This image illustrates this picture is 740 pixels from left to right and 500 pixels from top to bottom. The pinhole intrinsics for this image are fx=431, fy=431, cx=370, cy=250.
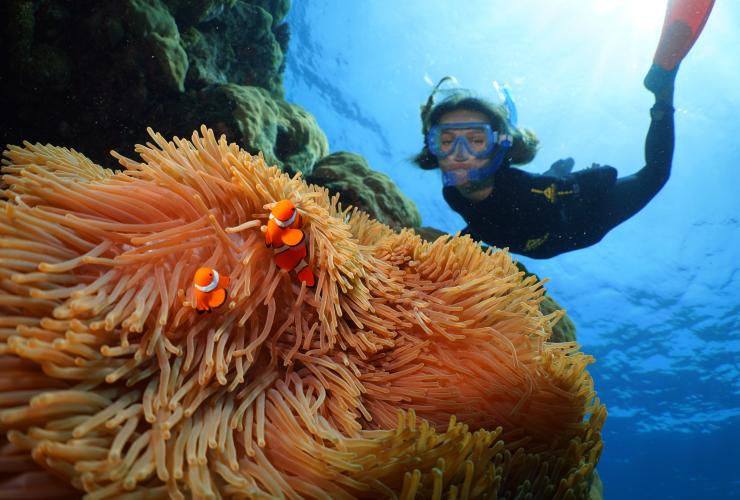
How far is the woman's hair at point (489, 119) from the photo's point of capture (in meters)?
5.87

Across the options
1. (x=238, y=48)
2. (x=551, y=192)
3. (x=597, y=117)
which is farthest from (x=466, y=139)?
(x=597, y=117)

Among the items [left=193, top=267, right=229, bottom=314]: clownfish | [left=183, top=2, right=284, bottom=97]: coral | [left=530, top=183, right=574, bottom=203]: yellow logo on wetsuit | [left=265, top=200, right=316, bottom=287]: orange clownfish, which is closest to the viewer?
[left=193, top=267, right=229, bottom=314]: clownfish

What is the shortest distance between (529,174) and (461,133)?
3.90 ft

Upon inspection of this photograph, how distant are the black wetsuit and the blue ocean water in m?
9.77

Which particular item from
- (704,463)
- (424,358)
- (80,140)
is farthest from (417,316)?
(704,463)

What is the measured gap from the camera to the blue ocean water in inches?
587

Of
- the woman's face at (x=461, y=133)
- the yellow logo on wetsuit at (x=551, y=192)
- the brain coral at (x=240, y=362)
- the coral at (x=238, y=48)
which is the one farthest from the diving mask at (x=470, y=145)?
the brain coral at (x=240, y=362)

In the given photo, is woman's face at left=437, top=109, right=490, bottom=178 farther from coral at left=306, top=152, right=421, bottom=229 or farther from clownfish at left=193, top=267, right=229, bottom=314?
clownfish at left=193, top=267, right=229, bottom=314

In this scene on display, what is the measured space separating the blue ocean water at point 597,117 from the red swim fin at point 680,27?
8.82 m

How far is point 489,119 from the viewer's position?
590 centimetres

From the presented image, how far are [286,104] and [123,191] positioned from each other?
15.1 feet

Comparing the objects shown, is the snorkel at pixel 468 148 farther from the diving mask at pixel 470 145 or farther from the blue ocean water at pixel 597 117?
the blue ocean water at pixel 597 117

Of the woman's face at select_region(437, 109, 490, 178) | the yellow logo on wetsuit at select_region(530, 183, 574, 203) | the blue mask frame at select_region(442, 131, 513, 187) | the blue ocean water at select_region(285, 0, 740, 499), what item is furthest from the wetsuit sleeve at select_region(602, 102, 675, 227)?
the blue ocean water at select_region(285, 0, 740, 499)

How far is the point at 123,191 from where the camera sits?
150cm
